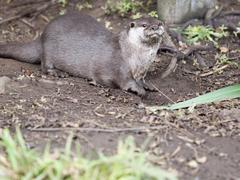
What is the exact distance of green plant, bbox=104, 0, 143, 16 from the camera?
5.37 m

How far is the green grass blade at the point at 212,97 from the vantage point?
12.3 feet

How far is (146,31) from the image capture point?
170 inches

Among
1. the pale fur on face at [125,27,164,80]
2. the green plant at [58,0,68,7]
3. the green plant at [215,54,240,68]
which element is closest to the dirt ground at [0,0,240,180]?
the green plant at [215,54,240,68]

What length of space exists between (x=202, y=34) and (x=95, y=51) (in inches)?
40.5

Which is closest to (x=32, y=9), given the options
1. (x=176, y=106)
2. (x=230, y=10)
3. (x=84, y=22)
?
(x=84, y=22)

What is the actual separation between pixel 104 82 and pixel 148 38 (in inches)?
19.0

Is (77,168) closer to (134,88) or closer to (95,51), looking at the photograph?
(134,88)

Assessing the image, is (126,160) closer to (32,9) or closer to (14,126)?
(14,126)

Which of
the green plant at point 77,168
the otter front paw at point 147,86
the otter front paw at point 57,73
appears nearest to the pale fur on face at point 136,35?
the otter front paw at point 147,86

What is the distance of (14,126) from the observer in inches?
127

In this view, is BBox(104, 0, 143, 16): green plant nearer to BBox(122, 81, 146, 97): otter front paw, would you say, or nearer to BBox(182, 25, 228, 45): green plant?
BBox(182, 25, 228, 45): green plant

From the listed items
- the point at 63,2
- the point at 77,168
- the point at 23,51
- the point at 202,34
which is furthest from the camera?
the point at 63,2

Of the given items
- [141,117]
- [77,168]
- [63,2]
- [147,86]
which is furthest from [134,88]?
[77,168]

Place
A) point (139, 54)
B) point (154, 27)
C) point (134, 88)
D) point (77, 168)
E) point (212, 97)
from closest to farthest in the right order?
point (77, 168) → point (212, 97) → point (154, 27) → point (134, 88) → point (139, 54)
